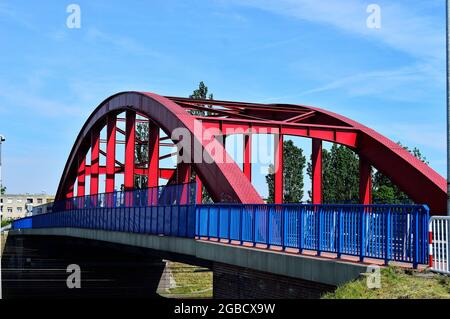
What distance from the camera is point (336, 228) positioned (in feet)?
39.4

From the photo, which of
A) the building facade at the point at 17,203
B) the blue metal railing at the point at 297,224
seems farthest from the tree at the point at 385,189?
the building facade at the point at 17,203

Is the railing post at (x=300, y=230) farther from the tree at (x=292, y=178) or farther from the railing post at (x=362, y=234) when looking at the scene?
the tree at (x=292, y=178)

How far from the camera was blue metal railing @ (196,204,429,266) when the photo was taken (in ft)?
34.0

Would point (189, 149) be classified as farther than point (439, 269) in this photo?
Yes

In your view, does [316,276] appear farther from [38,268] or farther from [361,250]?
[38,268]

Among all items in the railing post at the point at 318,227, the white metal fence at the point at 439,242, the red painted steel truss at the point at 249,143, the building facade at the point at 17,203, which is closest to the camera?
the white metal fence at the point at 439,242

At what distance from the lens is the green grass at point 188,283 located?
138 feet

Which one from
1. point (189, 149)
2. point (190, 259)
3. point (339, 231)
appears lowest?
point (190, 259)

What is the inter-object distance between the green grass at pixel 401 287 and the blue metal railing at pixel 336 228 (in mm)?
436

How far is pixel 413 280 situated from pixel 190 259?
10.9 m

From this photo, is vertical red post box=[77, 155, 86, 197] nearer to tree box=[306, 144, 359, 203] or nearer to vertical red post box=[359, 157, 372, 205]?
vertical red post box=[359, 157, 372, 205]

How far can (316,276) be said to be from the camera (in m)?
11.6

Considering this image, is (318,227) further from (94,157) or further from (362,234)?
(94,157)
